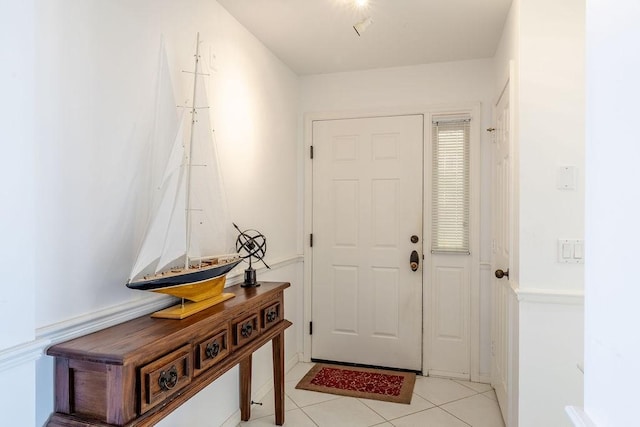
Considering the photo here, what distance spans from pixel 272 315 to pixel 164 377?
36.2 inches

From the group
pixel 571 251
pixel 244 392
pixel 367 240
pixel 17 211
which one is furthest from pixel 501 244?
pixel 17 211

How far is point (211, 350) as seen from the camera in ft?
5.39

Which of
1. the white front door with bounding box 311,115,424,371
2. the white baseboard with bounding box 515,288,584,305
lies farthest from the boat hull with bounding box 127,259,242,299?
the white front door with bounding box 311,115,424,371

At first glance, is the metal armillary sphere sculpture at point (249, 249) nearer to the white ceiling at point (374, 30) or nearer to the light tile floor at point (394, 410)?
the light tile floor at point (394, 410)

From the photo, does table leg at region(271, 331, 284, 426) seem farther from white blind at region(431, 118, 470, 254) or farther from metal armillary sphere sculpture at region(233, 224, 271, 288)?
white blind at region(431, 118, 470, 254)

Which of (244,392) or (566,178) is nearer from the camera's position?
(566,178)

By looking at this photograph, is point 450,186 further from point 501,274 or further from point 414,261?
point 501,274

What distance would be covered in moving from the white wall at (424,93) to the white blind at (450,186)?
129 mm

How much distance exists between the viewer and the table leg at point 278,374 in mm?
2408

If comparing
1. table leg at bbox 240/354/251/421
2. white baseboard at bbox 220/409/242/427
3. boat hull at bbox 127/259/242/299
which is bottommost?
white baseboard at bbox 220/409/242/427

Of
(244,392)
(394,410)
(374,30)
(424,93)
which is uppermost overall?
(374,30)

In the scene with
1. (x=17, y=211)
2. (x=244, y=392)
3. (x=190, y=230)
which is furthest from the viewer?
(x=244, y=392)

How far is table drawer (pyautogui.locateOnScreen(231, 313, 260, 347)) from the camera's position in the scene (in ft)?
6.08

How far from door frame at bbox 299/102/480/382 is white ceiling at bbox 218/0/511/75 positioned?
39cm
